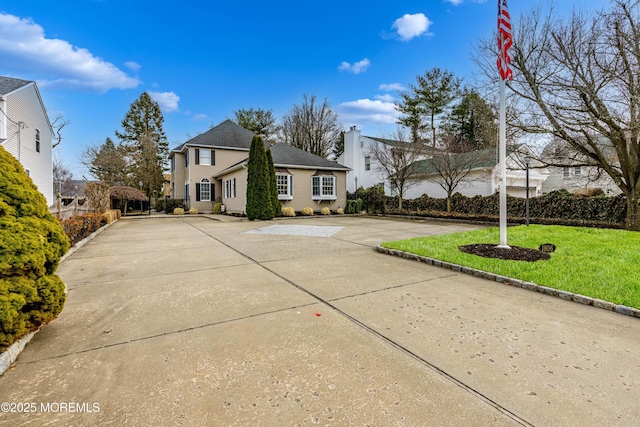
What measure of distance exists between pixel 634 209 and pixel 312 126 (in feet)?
86.8

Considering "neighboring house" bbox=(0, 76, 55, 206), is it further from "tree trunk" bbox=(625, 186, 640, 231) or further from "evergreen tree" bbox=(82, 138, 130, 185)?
"tree trunk" bbox=(625, 186, 640, 231)

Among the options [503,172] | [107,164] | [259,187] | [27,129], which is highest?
[107,164]

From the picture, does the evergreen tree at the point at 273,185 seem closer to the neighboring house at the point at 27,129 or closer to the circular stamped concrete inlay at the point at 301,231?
the circular stamped concrete inlay at the point at 301,231

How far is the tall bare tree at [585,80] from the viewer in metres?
7.18

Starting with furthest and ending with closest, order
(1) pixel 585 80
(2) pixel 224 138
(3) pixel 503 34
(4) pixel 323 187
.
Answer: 1. (2) pixel 224 138
2. (4) pixel 323 187
3. (1) pixel 585 80
4. (3) pixel 503 34

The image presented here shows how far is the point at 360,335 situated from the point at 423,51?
16.2m

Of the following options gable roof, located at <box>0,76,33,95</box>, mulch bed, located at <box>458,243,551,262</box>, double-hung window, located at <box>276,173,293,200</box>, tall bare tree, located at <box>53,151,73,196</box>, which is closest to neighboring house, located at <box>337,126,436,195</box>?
double-hung window, located at <box>276,173,293,200</box>

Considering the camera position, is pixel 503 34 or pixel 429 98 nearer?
pixel 503 34

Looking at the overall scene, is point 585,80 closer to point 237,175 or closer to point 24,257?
point 24,257

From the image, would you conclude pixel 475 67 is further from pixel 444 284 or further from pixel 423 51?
pixel 444 284

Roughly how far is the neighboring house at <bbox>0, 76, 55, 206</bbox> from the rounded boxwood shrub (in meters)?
11.1

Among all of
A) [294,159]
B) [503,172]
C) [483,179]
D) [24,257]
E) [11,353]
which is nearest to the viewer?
[11,353]

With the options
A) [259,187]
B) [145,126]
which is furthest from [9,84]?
[145,126]

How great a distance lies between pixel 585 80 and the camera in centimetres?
766
